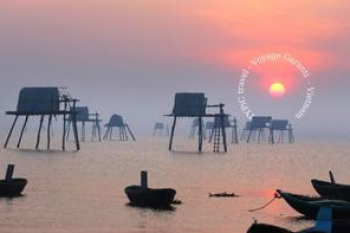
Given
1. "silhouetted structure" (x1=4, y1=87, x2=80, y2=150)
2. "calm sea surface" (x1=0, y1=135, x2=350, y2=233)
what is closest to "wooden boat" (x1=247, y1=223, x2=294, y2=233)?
"calm sea surface" (x1=0, y1=135, x2=350, y2=233)

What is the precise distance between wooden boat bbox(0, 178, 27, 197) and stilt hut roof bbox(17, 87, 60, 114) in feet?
277

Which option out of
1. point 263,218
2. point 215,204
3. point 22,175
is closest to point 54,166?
point 22,175

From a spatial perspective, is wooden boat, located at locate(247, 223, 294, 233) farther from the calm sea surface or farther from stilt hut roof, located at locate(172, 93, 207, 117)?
stilt hut roof, located at locate(172, 93, 207, 117)

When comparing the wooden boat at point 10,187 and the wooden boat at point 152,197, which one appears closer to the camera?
the wooden boat at point 152,197

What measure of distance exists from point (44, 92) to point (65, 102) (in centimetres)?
543

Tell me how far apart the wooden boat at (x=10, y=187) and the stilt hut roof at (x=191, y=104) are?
95814 millimetres

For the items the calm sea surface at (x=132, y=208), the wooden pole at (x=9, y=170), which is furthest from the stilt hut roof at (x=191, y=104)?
the wooden pole at (x=9, y=170)

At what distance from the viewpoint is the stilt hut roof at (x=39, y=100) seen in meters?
140

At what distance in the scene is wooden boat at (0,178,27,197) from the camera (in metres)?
51.8

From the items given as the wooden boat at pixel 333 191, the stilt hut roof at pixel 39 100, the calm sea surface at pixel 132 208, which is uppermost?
the stilt hut roof at pixel 39 100

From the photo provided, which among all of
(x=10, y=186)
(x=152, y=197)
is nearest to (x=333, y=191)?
(x=152, y=197)

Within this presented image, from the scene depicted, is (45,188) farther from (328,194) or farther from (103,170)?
(103,170)

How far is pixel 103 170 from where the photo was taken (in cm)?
9962

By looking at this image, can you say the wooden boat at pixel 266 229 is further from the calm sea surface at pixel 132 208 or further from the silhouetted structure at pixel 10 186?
the silhouetted structure at pixel 10 186
